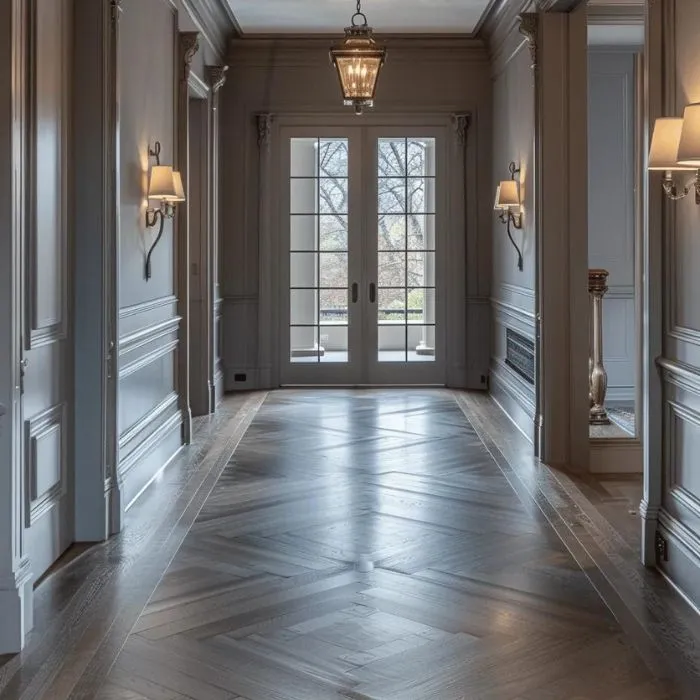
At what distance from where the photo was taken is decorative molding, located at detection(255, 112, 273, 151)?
1026 cm

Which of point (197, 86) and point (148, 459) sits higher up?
point (197, 86)

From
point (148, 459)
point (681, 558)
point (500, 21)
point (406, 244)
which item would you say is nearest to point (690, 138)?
point (681, 558)

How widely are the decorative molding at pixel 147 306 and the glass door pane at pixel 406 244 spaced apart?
3699 millimetres

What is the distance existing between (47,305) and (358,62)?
120 inches

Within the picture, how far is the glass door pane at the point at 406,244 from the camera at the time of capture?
1049 cm

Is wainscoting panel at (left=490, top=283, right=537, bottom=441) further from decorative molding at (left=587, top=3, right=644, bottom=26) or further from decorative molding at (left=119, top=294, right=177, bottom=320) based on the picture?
decorative molding at (left=119, top=294, right=177, bottom=320)

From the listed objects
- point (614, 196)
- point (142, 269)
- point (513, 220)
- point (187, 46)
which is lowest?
point (142, 269)

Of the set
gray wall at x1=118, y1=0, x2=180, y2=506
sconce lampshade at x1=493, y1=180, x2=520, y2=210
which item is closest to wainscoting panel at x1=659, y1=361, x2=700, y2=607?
gray wall at x1=118, y1=0, x2=180, y2=506

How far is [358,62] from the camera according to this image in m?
6.61

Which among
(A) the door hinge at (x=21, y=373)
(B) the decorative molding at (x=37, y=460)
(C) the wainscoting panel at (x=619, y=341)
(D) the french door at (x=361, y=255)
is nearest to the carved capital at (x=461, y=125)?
(D) the french door at (x=361, y=255)

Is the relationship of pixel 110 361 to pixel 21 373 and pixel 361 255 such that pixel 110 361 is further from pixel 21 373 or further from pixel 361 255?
pixel 361 255

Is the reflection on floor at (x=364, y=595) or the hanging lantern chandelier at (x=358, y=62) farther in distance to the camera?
the hanging lantern chandelier at (x=358, y=62)

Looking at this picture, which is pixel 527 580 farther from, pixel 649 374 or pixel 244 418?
pixel 244 418

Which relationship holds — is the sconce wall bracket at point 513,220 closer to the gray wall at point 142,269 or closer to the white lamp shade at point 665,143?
the gray wall at point 142,269
